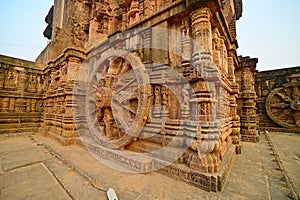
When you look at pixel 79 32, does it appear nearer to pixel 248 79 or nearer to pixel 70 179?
pixel 70 179

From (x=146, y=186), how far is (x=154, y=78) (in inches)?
81.5

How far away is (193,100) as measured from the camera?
2.50m

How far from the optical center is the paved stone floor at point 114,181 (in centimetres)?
205

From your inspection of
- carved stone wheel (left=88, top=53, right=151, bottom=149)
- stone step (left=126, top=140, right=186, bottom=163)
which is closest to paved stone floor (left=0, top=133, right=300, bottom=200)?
stone step (left=126, top=140, right=186, bottom=163)

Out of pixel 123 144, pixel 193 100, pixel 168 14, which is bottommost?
pixel 123 144

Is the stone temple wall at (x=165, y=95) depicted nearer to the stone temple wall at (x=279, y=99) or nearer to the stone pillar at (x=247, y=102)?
the stone pillar at (x=247, y=102)

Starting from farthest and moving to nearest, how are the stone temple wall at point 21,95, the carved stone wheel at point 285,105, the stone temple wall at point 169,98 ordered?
the carved stone wheel at point 285,105 → the stone temple wall at point 21,95 → the stone temple wall at point 169,98

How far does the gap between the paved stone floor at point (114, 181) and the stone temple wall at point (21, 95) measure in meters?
5.04

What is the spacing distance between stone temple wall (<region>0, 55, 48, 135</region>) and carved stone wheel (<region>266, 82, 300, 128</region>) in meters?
13.6

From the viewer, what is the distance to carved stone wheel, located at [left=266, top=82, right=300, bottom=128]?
7.96 meters

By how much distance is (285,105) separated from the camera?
823 centimetres

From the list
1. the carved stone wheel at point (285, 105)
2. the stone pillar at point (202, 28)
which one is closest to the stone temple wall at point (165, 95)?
the stone pillar at point (202, 28)

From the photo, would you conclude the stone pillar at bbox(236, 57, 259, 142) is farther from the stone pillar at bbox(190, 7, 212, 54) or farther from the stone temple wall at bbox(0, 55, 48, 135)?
the stone temple wall at bbox(0, 55, 48, 135)

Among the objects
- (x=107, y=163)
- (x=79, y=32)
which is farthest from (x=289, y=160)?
(x=79, y=32)
